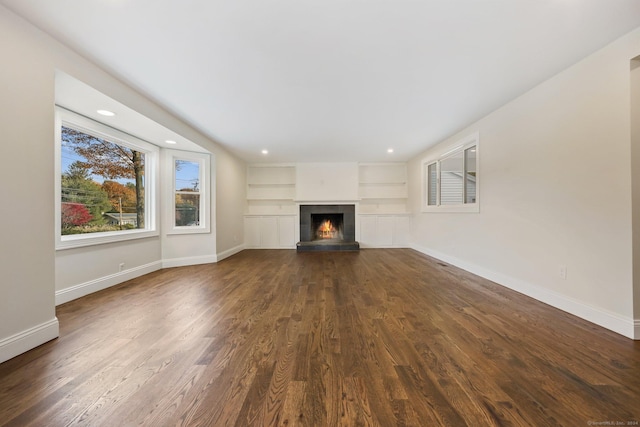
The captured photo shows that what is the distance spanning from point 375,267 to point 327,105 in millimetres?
2707

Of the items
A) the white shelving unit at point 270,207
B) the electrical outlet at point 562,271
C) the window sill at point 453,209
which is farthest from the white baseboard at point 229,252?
the electrical outlet at point 562,271

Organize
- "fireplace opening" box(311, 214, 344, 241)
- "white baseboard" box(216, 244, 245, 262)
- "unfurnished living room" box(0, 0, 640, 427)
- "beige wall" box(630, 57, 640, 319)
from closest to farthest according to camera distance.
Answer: "unfurnished living room" box(0, 0, 640, 427) → "beige wall" box(630, 57, 640, 319) → "white baseboard" box(216, 244, 245, 262) → "fireplace opening" box(311, 214, 344, 241)

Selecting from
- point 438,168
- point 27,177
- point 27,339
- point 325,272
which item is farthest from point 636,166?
point 27,339

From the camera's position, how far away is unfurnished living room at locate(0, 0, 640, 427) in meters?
1.25

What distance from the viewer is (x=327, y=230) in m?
6.80

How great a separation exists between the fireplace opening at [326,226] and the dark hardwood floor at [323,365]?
13.3 feet

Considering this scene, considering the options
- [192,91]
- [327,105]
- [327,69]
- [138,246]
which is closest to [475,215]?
[327,105]

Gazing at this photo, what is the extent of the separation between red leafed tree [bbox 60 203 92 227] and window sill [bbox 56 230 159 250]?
0.16 metres

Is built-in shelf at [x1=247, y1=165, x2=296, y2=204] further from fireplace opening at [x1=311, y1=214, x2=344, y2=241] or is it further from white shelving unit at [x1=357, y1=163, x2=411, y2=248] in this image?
white shelving unit at [x1=357, y1=163, x2=411, y2=248]

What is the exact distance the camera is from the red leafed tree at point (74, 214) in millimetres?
2691

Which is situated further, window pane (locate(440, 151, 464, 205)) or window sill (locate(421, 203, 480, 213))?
window pane (locate(440, 151, 464, 205))

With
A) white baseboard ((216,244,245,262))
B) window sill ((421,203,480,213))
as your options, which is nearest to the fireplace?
white baseboard ((216,244,245,262))

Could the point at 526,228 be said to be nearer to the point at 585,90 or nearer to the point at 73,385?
the point at 585,90

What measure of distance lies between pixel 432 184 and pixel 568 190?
304 cm
